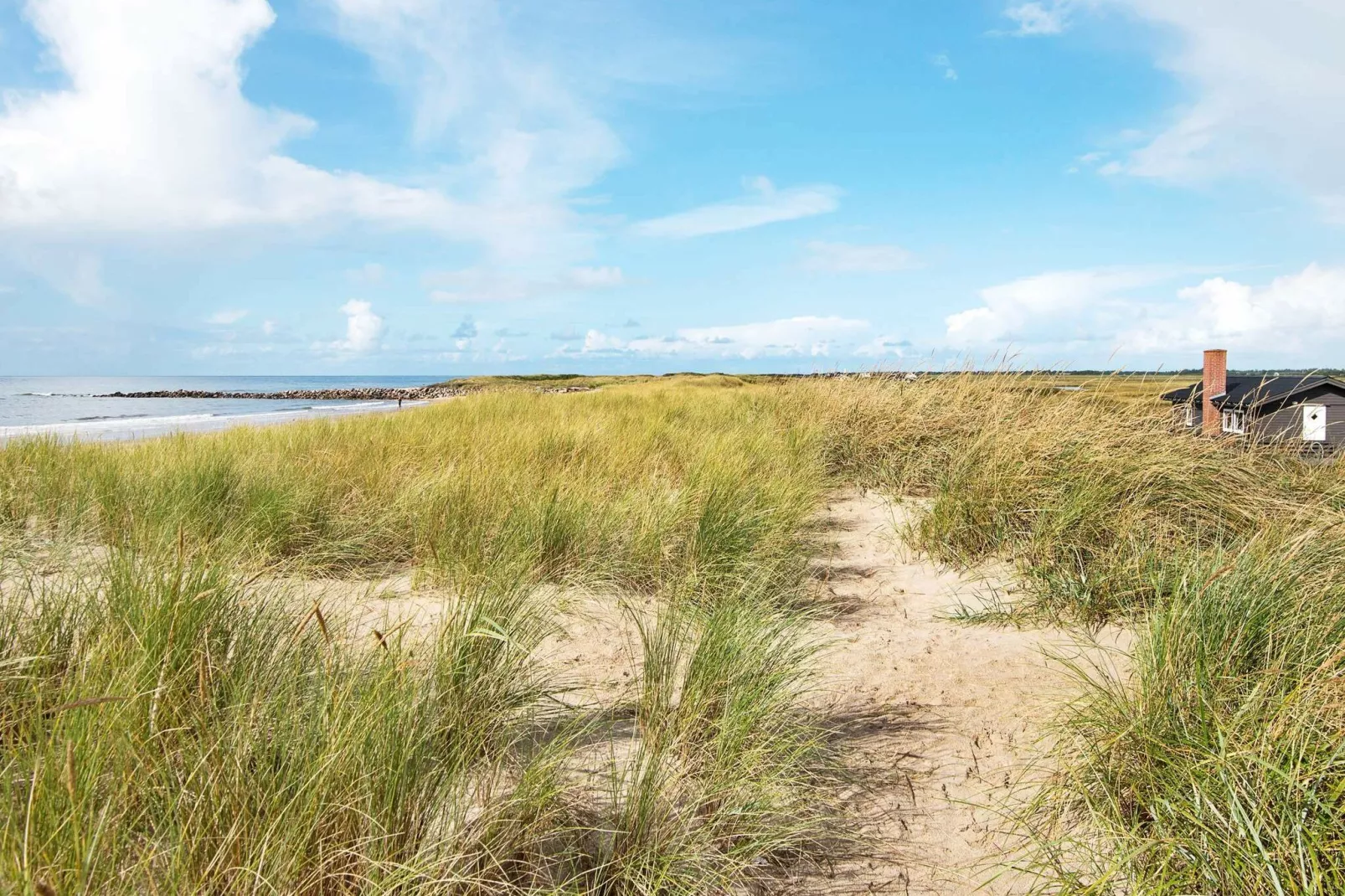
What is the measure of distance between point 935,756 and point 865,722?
0.95ft

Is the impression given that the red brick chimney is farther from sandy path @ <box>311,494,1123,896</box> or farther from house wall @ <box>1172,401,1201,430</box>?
sandy path @ <box>311,494,1123,896</box>

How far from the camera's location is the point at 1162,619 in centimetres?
237

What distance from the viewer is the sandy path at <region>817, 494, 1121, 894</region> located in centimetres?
192

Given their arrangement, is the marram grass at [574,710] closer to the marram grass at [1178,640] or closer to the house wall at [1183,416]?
the marram grass at [1178,640]

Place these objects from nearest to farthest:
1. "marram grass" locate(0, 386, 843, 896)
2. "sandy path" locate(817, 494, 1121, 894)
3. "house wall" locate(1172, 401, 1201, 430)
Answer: "marram grass" locate(0, 386, 843, 896) → "sandy path" locate(817, 494, 1121, 894) → "house wall" locate(1172, 401, 1201, 430)

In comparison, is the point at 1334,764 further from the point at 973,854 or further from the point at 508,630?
the point at 508,630

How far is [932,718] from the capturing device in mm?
2691

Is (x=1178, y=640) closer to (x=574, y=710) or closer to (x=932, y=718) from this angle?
(x=932, y=718)

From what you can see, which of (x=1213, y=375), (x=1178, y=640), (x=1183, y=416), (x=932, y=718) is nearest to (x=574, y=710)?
(x=932, y=718)

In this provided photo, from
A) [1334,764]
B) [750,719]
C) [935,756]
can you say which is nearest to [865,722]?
[935,756]

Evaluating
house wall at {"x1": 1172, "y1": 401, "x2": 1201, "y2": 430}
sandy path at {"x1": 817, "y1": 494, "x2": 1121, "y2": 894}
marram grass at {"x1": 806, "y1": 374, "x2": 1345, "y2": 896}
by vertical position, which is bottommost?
sandy path at {"x1": 817, "y1": 494, "x2": 1121, "y2": 894}

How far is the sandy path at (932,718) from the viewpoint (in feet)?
6.31

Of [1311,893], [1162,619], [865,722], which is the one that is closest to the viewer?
[1311,893]

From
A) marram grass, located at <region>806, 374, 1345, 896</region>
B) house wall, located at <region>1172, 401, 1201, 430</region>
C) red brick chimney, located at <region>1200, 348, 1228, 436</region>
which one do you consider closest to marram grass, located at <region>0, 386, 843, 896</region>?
marram grass, located at <region>806, 374, 1345, 896</region>
